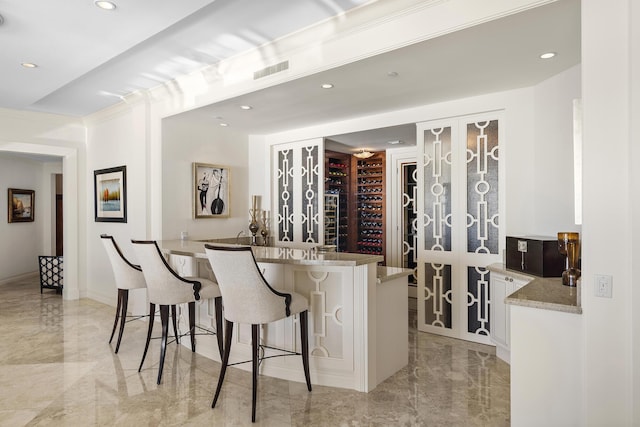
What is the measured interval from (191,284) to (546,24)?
3.07 metres

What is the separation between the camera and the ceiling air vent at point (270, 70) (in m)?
3.42

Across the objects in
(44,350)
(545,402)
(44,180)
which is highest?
(44,180)

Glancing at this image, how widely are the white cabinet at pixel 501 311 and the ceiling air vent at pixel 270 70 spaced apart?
2584 mm

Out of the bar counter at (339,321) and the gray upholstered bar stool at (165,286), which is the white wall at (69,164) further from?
the bar counter at (339,321)

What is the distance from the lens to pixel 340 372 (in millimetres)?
2988

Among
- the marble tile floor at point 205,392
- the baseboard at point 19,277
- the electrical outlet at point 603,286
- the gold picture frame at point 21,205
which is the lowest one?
the marble tile floor at point 205,392

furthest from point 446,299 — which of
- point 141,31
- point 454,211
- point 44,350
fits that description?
point 44,350

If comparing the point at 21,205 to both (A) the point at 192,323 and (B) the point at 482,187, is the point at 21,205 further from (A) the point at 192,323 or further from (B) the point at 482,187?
(B) the point at 482,187

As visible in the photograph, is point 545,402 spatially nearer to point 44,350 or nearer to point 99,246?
point 44,350

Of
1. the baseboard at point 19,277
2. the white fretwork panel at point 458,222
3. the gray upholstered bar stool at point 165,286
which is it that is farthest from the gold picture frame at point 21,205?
the white fretwork panel at point 458,222

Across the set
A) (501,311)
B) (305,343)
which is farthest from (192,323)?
(501,311)

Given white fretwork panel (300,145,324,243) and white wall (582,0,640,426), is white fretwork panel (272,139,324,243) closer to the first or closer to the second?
white fretwork panel (300,145,324,243)

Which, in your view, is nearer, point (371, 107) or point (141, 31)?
point (141, 31)

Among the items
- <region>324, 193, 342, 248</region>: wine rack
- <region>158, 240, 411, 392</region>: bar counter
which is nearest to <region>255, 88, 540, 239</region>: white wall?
<region>158, 240, 411, 392</region>: bar counter
